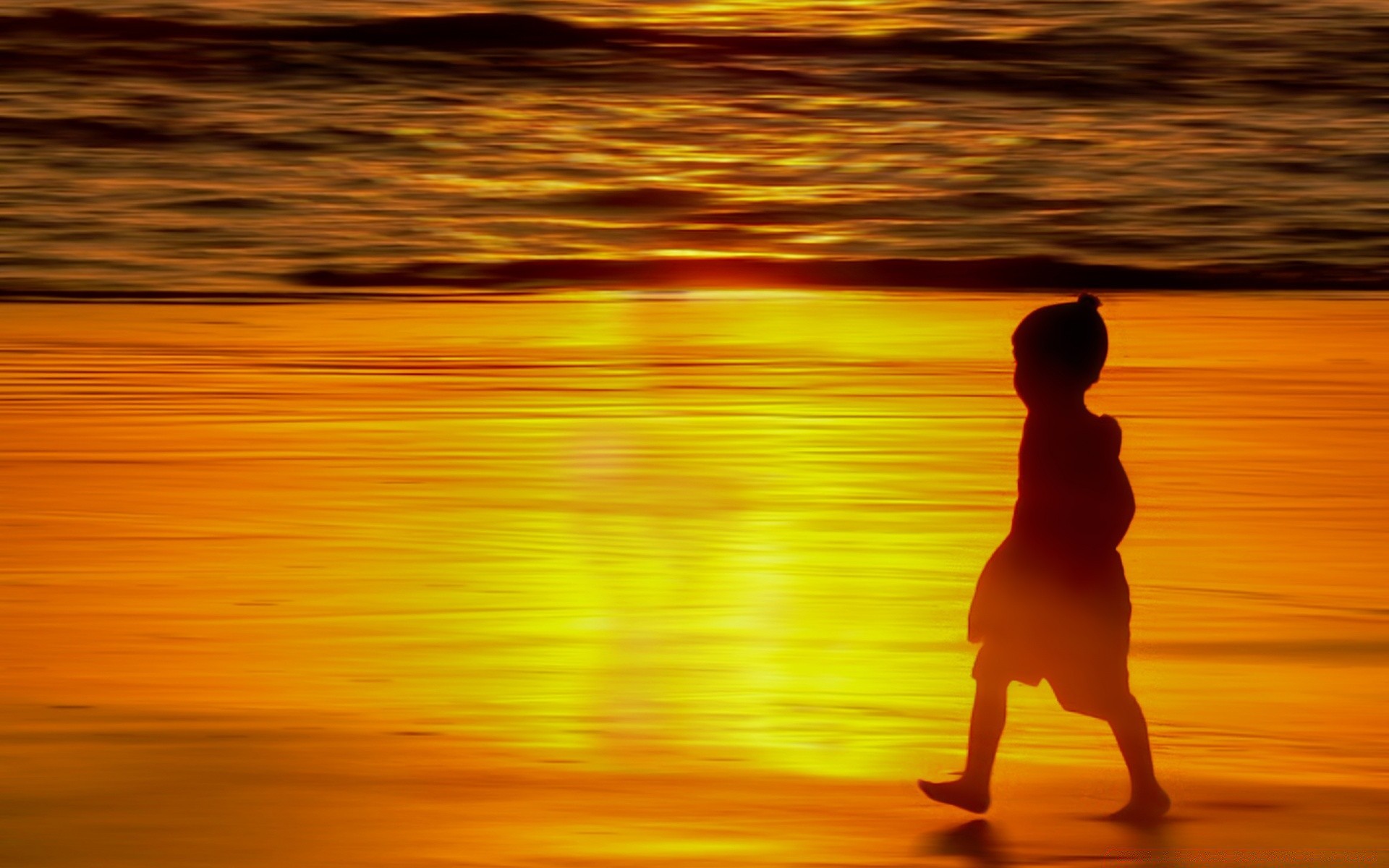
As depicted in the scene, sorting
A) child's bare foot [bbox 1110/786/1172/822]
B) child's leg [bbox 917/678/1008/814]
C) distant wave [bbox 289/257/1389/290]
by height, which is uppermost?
distant wave [bbox 289/257/1389/290]

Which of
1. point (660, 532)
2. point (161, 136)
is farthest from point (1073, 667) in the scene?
point (161, 136)

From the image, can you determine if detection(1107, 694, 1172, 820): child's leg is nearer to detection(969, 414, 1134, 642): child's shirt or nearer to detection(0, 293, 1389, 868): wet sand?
detection(0, 293, 1389, 868): wet sand

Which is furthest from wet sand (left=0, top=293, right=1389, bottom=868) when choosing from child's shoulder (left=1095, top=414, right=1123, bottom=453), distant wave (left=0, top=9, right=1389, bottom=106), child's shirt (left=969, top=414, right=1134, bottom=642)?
distant wave (left=0, top=9, right=1389, bottom=106)

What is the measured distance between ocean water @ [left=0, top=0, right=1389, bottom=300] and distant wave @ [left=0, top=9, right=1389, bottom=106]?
5 cm

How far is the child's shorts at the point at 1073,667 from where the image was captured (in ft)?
12.9

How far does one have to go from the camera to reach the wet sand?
410cm

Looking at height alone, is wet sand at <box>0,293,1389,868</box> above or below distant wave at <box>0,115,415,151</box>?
below

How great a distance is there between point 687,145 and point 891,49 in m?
5.35

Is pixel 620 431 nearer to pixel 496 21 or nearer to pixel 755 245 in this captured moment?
pixel 755 245

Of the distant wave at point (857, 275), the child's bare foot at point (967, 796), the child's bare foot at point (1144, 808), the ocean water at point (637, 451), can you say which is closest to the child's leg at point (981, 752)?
the child's bare foot at point (967, 796)

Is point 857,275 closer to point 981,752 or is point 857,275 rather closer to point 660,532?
point 660,532

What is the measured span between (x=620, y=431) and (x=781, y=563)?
2258mm

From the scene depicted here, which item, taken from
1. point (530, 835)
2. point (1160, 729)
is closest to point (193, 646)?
point (530, 835)

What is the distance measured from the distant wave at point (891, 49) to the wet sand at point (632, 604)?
12.0 m
